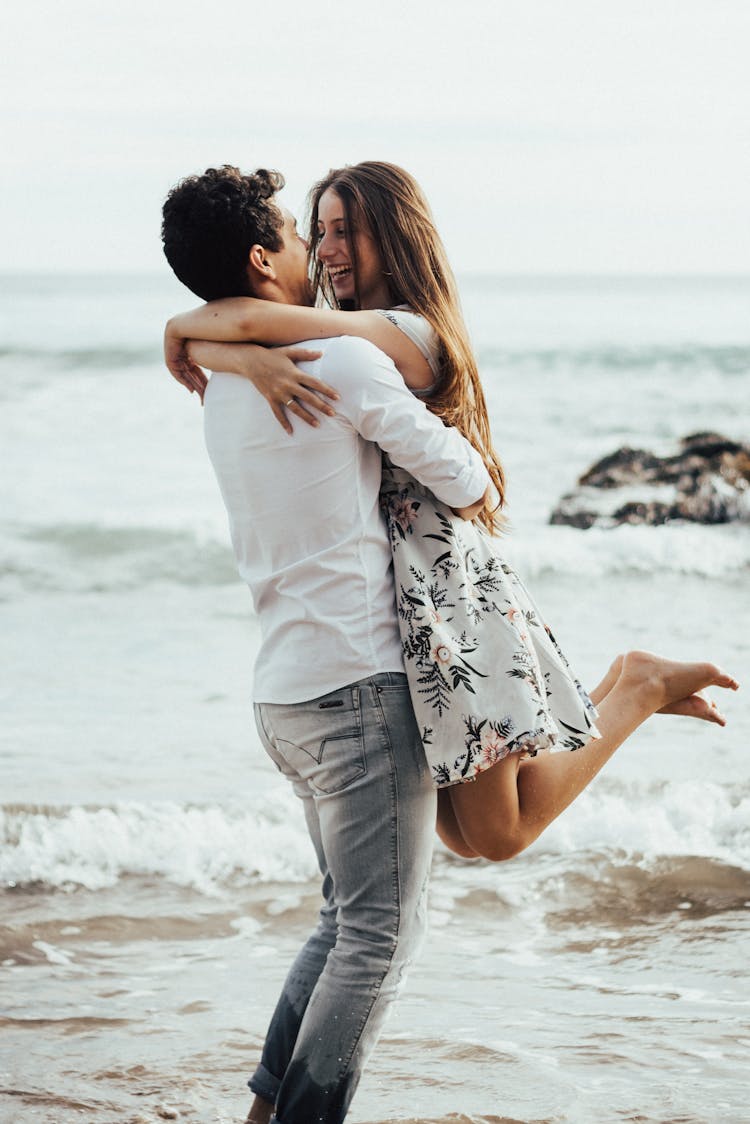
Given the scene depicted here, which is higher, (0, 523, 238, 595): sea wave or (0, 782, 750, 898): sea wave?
(0, 782, 750, 898): sea wave

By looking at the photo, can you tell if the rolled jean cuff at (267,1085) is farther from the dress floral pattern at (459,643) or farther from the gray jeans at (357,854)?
the dress floral pattern at (459,643)

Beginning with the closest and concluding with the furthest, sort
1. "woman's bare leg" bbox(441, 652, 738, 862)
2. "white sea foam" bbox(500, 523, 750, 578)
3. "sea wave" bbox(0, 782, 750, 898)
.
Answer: "woman's bare leg" bbox(441, 652, 738, 862)
"sea wave" bbox(0, 782, 750, 898)
"white sea foam" bbox(500, 523, 750, 578)

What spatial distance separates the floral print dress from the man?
0.13 ft

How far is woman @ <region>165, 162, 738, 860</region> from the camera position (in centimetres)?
221

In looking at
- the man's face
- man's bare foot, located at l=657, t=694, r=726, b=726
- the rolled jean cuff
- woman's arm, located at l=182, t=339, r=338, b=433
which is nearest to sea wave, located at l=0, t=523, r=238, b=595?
man's bare foot, located at l=657, t=694, r=726, b=726

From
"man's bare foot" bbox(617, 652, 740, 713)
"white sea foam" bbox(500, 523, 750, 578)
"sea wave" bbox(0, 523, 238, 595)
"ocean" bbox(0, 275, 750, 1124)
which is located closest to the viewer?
"man's bare foot" bbox(617, 652, 740, 713)

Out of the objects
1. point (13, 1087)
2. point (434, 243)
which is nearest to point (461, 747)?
point (434, 243)

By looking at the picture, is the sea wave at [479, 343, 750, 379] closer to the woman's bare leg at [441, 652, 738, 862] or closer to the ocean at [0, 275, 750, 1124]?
the ocean at [0, 275, 750, 1124]

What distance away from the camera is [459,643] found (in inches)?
88.9

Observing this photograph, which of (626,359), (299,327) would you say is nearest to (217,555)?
(299,327)

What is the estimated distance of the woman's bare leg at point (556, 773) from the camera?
2391 millimetres

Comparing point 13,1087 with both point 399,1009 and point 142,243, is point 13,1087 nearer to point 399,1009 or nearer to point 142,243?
point 399,1009

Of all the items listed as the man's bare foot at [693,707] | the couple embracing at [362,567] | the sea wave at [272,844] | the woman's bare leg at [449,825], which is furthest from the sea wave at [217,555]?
the couple embracing at [362,567]

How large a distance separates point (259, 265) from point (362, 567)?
553mm
